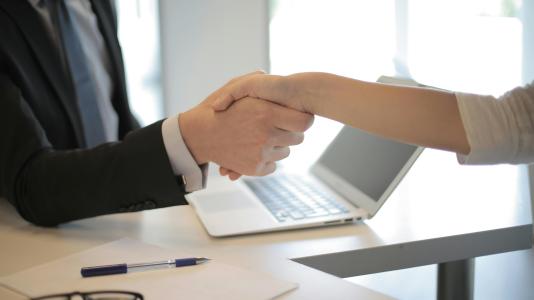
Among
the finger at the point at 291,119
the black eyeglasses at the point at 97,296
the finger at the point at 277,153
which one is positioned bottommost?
the black eyeglasses at the point at 97,296

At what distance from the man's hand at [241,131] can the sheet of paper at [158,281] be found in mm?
229

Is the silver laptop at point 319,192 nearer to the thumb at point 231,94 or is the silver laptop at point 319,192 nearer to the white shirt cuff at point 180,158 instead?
the white shirt cuff at point 180,158

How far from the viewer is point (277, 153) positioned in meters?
1.16

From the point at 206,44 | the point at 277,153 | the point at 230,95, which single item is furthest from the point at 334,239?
the point at 206,44

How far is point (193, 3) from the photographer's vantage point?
3363mm

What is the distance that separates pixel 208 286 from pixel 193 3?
8.95 ft

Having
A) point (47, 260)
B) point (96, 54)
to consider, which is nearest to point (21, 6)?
point (96, 54)

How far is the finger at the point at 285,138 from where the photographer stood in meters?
1.13

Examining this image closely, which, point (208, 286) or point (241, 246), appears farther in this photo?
point (241, 246)

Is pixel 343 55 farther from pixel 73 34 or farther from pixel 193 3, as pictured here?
pixel 73 34

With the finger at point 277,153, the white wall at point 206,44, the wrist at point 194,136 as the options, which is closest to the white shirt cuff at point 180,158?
the wrist at point 194,136

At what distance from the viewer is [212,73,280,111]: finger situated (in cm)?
111

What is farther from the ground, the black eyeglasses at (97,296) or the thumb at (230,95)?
the thumb at (230,95)

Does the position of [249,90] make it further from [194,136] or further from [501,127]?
[501,127]
